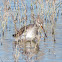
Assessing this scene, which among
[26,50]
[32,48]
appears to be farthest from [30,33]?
[26,50]

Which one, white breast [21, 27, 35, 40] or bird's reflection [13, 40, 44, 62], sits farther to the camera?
white breast [21, 27, 35, 40]

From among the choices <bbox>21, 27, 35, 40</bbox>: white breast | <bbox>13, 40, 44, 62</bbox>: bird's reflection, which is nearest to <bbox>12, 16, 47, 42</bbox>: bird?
<bbox>21, 27, 35, 40</bbox>: white breast

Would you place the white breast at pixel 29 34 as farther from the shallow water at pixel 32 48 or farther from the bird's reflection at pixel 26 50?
the shallow water at pixel 32 48

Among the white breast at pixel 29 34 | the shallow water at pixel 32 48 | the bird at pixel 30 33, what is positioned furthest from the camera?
the white breast at pixel 29 34

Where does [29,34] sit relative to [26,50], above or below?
above

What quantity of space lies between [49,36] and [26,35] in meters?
0.85

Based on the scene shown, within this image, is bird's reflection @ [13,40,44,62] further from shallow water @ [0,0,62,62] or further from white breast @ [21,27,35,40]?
white breast @ [21,27,35,40]

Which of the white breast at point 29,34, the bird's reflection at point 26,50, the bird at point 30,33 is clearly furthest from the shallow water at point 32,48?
the white breast at point 29,34

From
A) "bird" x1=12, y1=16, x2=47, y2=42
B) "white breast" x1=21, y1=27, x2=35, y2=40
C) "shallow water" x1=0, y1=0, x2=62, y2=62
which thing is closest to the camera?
"shallow water" x1=0, y1=0, x2=62, y2=62

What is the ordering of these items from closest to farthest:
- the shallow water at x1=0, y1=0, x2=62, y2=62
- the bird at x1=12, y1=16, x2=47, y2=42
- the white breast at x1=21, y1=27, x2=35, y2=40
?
the shallow water at x1=0, y1=0, x2=62, y2=62 < the bird at x1=12, y1=16, x2=47, y2=42 < the white breast at x1=21, y1=27, x2=35, y2=40

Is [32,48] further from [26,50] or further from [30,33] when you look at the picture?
[30,33]

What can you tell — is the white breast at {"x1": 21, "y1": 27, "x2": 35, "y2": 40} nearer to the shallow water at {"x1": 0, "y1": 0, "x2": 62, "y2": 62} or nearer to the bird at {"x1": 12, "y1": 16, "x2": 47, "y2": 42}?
the bird at {"x1": 12, "y1": 16, "x2": 47, "y2": 42}

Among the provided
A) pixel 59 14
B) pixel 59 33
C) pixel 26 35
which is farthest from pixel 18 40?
pixel 59 14

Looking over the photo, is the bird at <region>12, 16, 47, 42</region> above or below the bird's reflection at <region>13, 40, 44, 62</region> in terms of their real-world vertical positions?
above
